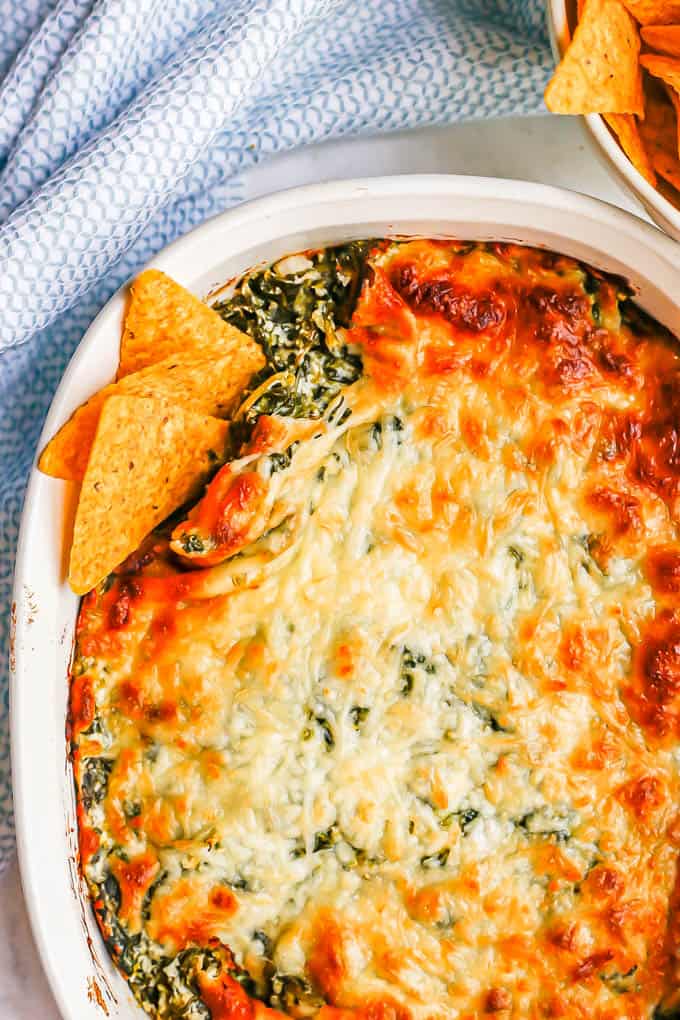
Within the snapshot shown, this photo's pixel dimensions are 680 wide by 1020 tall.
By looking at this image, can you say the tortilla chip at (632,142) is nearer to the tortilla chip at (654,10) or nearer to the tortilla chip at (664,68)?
the tortilla chip at (664,68)

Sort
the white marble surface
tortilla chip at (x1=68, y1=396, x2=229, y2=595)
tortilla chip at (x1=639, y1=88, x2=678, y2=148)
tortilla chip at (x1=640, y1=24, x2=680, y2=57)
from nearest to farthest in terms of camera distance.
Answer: tortilla chip at (x1=68, y1=396, x2=229, y2=595) < tortilla chip at (x1=640, y1=24, x2=680, y2=57) < tortilla chip at (x1=639, y1=88, x2=678, y2=148) < the white marble surface

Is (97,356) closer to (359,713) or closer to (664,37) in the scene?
(359,713)

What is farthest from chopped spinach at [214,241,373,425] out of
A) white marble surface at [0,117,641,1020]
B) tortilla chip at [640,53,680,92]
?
tortilla chip at [640,53,680,92]

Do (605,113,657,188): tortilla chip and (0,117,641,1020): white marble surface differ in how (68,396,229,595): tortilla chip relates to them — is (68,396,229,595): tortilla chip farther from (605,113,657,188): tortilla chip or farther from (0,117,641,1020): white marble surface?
(605,113,657,188): tortilla chip

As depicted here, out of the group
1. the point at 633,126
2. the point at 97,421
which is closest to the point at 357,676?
the point at 97,421

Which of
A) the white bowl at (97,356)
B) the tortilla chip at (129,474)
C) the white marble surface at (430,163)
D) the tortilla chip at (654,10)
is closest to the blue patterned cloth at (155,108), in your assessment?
the white marble surface at (430,163)

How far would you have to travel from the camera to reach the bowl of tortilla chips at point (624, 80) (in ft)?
7.83

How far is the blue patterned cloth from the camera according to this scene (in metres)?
2.48

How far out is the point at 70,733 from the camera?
8.21ft

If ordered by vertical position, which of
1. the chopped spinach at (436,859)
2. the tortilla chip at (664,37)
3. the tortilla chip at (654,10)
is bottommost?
the chopped spinach at (436,859)

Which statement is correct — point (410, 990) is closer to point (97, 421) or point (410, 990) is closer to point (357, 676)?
point (357, 676)

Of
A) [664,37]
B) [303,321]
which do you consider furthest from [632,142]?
[303,321]

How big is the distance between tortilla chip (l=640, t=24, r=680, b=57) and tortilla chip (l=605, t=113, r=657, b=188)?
0.15m

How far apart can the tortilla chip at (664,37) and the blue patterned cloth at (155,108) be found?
1.01 ft
